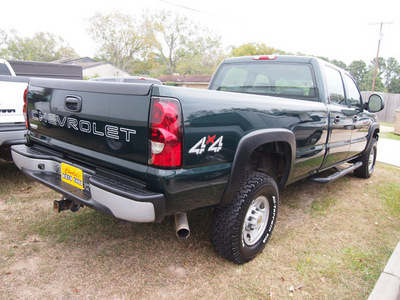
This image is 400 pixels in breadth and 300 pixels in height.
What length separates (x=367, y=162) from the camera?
522cm

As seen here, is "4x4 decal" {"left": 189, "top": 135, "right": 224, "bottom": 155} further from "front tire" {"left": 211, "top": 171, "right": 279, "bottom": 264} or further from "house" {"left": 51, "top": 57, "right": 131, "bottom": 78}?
"house" {"left": 51, "top": 57, "right": 131, "bottom": 78}

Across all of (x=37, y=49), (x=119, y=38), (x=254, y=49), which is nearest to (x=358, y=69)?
(x=254, y=49)

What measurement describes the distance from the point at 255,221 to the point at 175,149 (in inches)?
45.5

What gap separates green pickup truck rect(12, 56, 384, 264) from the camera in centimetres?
182

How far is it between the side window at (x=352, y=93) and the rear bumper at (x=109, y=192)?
356 centimetres

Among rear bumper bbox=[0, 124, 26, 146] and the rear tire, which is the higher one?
rear bumper bbox=[0, 124, 26, 146]

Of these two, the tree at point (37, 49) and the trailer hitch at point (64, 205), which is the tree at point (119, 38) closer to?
the tree at point (37, 49)

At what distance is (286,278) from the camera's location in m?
2.43

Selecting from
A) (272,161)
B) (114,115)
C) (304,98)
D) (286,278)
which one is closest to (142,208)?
(114,115)

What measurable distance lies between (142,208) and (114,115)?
66cm

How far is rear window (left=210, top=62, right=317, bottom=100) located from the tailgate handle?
226cm

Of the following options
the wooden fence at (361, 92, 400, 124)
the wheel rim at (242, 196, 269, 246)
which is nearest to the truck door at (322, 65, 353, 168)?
the wheel rim at (242, 196, 269, 246)

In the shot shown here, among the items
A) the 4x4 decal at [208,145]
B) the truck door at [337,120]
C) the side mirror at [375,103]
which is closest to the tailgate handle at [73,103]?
the 4x4 decal at [208,145]

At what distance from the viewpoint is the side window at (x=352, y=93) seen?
4.29 meters
